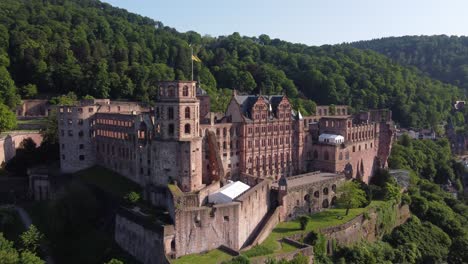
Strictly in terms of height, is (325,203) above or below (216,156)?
below

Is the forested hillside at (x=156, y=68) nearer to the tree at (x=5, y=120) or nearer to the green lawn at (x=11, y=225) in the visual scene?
the tree at (x=5, y=120)

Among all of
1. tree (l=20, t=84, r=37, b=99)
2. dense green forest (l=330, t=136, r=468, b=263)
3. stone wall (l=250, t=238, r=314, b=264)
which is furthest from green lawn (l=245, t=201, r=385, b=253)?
tree (l=20, t=84, r=37, b=99)

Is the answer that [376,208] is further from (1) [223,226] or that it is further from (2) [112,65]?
(2) [112,65]

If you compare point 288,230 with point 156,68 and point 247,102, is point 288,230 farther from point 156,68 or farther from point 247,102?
point 156,68

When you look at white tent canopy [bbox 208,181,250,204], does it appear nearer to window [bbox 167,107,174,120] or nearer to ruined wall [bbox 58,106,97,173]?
window [bbox 167,107,174,120]

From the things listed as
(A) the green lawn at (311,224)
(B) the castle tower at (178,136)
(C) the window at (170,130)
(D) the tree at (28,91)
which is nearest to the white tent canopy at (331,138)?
(A) the green lawn at (311,224)

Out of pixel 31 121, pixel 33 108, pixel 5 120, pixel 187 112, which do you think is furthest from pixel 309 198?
pixel 33 108
